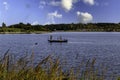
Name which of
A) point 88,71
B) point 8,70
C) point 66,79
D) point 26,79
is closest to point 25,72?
point 26,79

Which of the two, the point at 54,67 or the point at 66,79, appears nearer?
the point at 54,67

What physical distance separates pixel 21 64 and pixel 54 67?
1.42 m

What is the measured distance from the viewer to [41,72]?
8570 mm

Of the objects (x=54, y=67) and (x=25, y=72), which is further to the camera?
(x=25, y=72)

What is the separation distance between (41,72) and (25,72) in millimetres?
460

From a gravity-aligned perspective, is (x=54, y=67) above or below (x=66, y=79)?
above

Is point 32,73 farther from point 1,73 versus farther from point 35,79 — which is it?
point 1,73

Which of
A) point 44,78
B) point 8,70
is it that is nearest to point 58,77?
point 44,78

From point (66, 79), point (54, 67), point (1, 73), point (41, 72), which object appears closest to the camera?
point (54, 67)

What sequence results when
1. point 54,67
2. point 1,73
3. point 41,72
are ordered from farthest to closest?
1. point 1,73
2. point 41,72
3. point 54,67

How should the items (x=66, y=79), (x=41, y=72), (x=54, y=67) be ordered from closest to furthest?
(x=54, y=67), (x=41, y=72), (x=66, y=79)

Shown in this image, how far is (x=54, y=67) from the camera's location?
316 inches

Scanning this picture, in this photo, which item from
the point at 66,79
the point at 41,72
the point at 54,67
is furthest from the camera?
the point at 66,79

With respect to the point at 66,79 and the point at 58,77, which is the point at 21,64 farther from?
the point at 66,79
